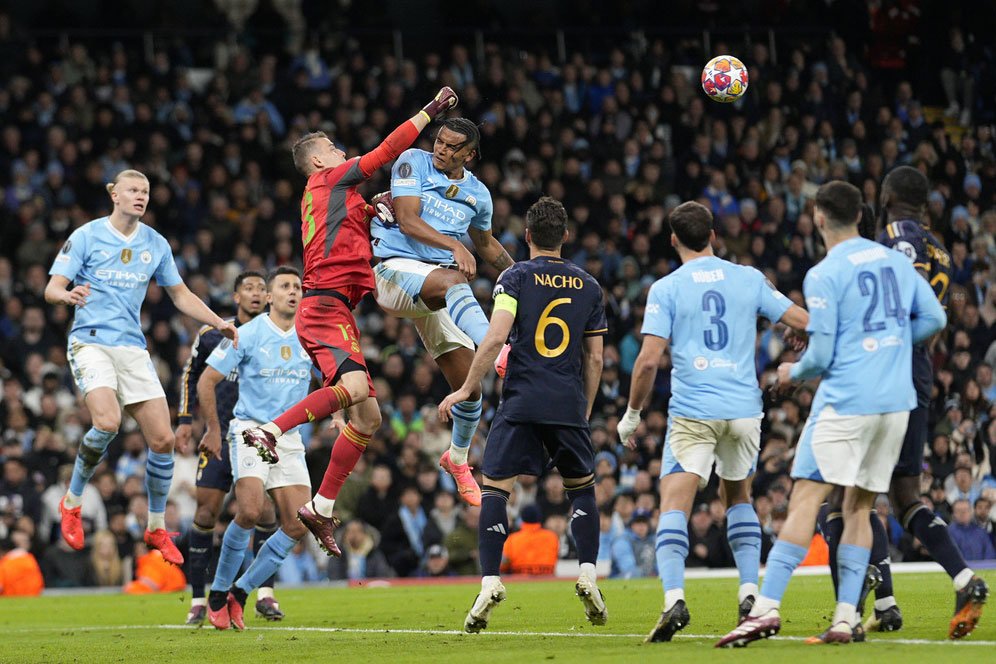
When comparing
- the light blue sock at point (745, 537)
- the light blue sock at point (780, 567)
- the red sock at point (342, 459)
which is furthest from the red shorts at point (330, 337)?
the light blue sock at point (780, 567)

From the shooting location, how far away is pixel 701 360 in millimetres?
8781

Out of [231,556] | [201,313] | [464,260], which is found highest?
[464,260]

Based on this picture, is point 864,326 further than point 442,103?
No

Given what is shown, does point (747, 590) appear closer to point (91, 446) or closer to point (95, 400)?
point (95, 400)

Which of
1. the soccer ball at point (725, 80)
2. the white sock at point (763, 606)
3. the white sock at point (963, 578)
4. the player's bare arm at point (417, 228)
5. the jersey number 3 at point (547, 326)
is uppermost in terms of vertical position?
the soccer ball at point (725, 80)

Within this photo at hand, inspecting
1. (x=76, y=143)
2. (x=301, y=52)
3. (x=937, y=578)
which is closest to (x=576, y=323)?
(x=937, y=578)

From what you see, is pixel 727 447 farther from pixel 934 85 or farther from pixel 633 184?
pixel 934 85

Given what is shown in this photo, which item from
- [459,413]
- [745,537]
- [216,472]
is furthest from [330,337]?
[745,537]

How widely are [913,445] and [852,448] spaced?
1034 mm

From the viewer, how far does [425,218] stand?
1147 cm

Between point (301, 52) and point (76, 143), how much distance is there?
16.4 ft

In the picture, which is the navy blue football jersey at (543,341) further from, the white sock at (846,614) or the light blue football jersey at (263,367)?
the light blue football jersey at (263,367)

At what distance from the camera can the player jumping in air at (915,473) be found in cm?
841

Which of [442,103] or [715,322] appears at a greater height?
[442,103]
